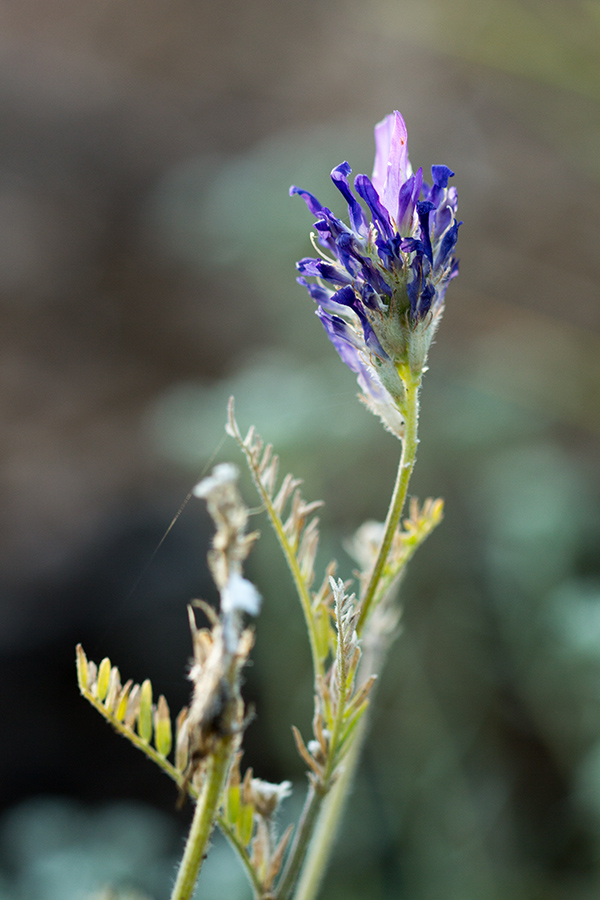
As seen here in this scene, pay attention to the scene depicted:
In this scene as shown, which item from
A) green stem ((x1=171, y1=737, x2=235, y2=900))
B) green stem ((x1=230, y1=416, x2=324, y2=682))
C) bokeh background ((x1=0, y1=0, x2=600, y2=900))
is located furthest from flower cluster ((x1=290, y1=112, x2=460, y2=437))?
bokeh background ((x1=0, y1=0, x2=600, y2=900))

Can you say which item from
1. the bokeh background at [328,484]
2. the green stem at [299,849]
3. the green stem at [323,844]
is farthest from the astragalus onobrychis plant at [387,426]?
the bokeh background at [328,484]

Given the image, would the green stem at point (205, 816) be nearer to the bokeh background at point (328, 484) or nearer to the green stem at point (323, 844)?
the green stem at point (323, 844)

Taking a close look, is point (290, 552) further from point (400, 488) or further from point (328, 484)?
point (328, 484)

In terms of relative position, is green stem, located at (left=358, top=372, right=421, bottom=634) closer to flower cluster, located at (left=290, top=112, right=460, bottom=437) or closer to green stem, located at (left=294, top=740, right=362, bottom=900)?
flower cluster, located at (left=290, top=112, right=460, bottom=437)

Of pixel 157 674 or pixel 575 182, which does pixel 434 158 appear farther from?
pixel 157 674

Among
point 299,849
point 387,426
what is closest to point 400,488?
point 387,426

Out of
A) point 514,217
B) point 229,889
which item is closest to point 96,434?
point 229,889
